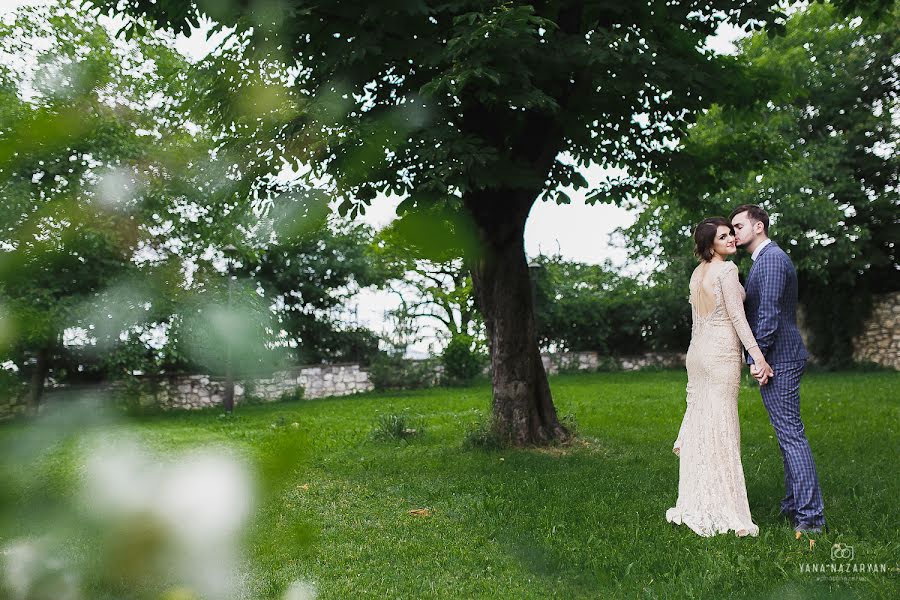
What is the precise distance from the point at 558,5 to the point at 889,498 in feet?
17.3

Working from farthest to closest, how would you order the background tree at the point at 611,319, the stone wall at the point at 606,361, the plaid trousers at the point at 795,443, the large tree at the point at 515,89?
the background tree at the point at 611,319 → the stone wall at the point at 606,361 → the large tree at the point at 515,89 → the plaid trousers at the point at 795,443

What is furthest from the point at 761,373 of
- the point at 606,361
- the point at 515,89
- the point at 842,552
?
the point at 606,361

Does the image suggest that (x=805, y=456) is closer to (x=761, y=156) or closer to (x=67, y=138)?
(x=67, y=138)

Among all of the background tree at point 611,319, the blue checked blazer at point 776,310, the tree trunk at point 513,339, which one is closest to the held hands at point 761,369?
the blue checked blazer at point 776,310

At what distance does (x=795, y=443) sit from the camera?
451 cm

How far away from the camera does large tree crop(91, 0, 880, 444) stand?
18.7 ft

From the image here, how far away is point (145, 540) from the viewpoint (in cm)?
61

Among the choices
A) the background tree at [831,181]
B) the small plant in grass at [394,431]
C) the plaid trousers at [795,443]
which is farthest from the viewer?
the background tree at [831,181]

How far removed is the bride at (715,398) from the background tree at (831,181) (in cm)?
1536

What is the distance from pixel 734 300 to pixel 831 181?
63.1 ft

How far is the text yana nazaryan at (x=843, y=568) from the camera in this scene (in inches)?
146

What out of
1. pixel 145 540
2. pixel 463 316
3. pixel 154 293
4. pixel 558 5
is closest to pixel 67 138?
pixel 154 293

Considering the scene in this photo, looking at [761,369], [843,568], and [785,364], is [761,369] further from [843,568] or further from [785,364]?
[843,568]

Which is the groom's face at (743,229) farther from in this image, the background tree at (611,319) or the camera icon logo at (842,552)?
the background tree at (611,319)
